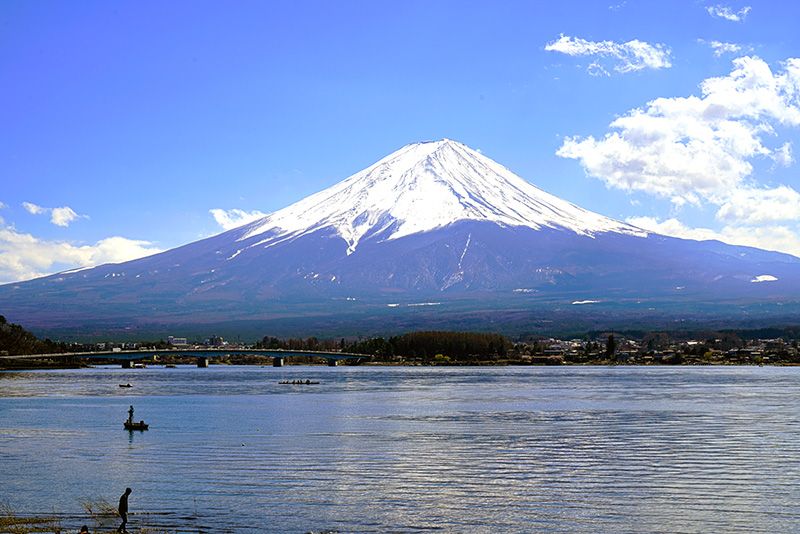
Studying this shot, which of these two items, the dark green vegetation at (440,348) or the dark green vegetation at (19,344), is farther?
the dark green vegetation at (440,348)

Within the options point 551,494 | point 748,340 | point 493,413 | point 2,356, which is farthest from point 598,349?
point 551,494

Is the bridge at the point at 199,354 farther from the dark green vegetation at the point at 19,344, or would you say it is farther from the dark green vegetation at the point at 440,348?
the dark green vegetation at the point at 440,348

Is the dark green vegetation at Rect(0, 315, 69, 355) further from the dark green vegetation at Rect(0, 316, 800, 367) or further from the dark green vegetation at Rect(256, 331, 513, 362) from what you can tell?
the dark green vegetation at Rect(256, 331, 513, 362)

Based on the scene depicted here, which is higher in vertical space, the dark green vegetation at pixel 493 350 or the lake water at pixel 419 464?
the dark green vegetation at pixel 493 350

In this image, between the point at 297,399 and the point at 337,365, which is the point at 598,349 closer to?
the point at 337,365

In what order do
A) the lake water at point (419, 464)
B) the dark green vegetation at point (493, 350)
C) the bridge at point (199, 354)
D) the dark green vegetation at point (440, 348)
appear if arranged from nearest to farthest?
the lake water at point (419, 464) < the bridge at point (199, 354) < the dark green vegetation at point (493, 350) < the dark green vegetation at point (440, 348)

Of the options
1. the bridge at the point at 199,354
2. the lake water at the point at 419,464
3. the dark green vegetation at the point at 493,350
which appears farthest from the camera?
the dark green vegetation at the point at 493,350

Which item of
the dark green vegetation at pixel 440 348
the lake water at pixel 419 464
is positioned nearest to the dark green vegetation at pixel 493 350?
the dark green vegetation at pixel 440 348

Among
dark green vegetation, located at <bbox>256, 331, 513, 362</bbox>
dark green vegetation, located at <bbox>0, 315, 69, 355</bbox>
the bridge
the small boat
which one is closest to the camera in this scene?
the small boat

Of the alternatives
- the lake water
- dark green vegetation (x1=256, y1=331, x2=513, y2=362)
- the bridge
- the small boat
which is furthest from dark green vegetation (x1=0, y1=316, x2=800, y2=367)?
the small boat
